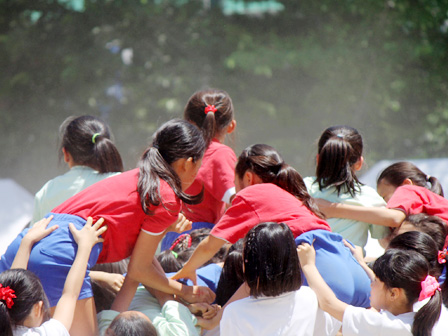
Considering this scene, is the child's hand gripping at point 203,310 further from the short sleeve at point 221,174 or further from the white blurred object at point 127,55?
the white blurred object at point 127,55

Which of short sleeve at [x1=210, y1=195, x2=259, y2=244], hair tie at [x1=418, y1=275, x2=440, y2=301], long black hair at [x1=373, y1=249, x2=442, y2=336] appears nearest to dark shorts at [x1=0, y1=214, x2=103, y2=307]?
short sleeve at [x1=210, y1=195, x2=259, y2=244]

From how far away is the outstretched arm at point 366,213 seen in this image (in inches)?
96.0

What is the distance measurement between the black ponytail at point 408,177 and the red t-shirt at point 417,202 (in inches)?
4.9

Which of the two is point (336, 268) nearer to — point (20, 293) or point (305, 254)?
point (305, 254)

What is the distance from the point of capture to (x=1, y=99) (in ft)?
25.5

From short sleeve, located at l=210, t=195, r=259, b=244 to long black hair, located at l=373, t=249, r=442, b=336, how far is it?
1.62 feet

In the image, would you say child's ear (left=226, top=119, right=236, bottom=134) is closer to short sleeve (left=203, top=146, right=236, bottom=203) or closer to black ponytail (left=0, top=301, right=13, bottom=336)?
short sleeve (left=203, top=146, right=236, bottom=203)


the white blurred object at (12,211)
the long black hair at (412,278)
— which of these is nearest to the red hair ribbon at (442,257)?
the long black hair at (412,278)

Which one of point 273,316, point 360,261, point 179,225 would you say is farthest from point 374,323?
A: point 179,225

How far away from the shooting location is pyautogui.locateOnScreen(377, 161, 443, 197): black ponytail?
Answer: 2742 mm

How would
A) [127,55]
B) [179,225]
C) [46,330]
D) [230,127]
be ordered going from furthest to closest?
[127,55]
[230,127]
[179,225]
[46,330]

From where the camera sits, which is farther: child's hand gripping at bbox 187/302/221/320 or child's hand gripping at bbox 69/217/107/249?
child's hand gripping at bbox 187/302/221/320

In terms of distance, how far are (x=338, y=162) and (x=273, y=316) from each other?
924 mm

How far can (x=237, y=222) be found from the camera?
6.89ft
